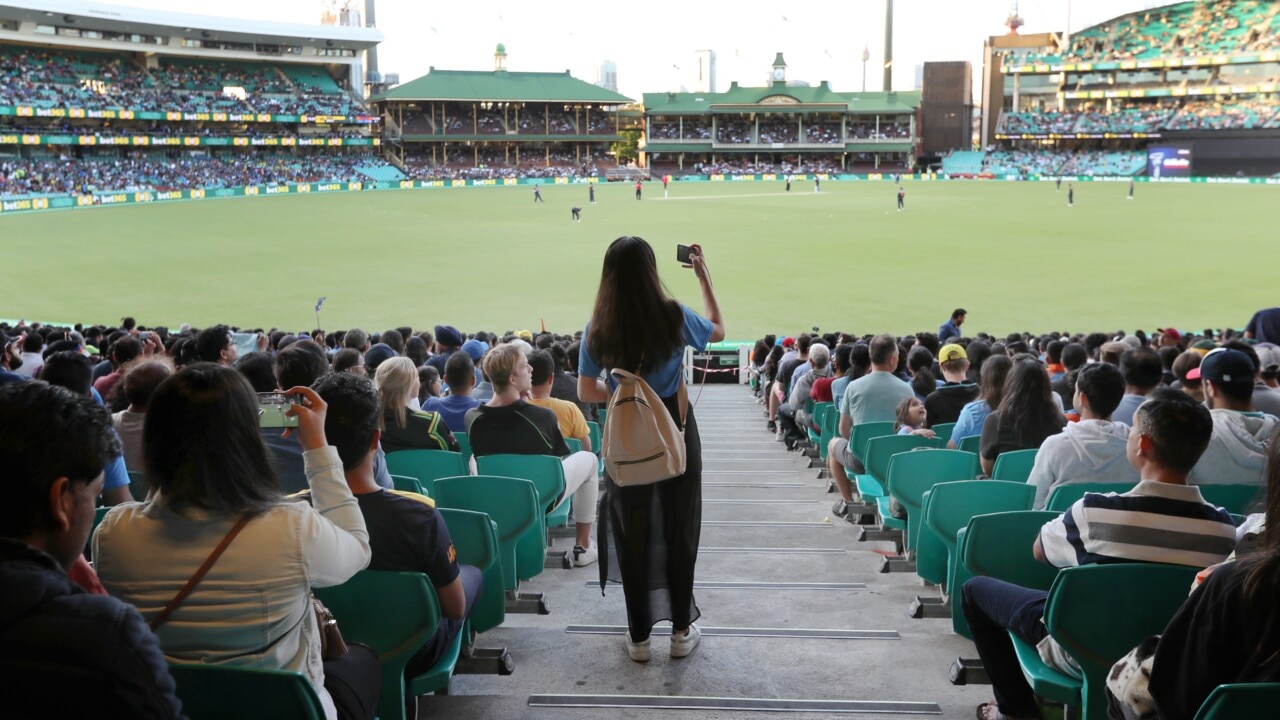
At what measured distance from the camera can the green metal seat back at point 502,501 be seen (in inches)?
175

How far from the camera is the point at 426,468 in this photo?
17.4 ft

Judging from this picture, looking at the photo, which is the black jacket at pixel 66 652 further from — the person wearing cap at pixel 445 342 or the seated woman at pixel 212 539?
the person wearing cap at pixel 445 342

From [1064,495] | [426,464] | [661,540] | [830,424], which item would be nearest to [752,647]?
[661,540]

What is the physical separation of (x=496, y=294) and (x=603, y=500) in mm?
20269

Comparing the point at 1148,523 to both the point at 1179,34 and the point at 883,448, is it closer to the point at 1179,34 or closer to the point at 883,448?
the point at 883,448

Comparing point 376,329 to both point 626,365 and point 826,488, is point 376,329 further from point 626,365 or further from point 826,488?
point 626,365

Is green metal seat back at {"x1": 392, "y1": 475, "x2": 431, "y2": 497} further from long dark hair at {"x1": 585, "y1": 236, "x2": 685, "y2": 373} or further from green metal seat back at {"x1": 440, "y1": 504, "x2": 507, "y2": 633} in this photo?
long dark hair at {"x1": 585, "y1": 236, "x2": 685, "y2": 373}

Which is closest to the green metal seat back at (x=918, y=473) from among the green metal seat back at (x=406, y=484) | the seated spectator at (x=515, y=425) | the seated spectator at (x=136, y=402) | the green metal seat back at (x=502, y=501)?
the seated spectator at (x=515, y=425)

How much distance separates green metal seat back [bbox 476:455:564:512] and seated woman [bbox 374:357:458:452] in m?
0.46

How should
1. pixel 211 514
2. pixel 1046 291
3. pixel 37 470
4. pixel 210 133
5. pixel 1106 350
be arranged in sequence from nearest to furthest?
pixel 37 470 < pixel 211 514 < pixel 1106 350 < pixel 1046 291 < pixel 210 133

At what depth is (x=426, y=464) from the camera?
530 centimetres

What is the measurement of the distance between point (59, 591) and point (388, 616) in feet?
4.51

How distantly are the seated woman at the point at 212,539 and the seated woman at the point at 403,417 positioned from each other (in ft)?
9.36

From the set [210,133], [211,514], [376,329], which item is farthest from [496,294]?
[210,133]
